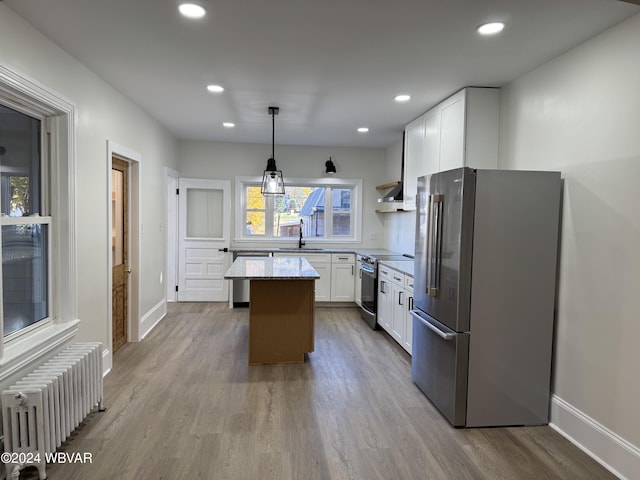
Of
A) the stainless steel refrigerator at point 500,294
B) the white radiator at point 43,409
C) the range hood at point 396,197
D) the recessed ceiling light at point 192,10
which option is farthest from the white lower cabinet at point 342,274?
the recessed ceiling light at point 192,10

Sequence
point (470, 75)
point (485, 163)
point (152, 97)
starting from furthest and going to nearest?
point (152, 97), point (485, 163), point (470, 75)

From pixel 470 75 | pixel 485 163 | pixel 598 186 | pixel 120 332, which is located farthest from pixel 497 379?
pixel 120 332

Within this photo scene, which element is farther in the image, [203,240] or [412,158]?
[203,240]

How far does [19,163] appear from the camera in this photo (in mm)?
2500

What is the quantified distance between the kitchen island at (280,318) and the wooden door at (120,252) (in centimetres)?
126

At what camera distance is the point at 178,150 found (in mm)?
6230

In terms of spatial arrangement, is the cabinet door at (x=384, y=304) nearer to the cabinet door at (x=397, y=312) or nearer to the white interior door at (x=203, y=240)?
the cabinet door at (x=397, y=312)

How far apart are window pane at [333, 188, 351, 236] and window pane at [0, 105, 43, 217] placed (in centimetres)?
466

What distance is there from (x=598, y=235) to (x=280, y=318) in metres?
2.66

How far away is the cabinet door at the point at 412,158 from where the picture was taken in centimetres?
442

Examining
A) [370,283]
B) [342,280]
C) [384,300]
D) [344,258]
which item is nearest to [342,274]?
[342,280]

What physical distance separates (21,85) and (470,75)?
10.1 feet

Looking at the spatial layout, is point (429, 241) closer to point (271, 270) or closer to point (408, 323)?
point (408, 323)

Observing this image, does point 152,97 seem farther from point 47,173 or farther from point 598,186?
point 598,186
